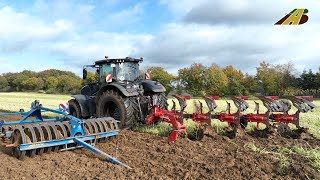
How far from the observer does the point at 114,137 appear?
758cm

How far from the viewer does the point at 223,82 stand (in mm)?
47562

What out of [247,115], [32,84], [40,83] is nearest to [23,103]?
[247,115]

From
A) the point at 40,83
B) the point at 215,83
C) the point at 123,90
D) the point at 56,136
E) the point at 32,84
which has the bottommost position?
the point at 56,136

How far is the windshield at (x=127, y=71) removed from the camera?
379 inches

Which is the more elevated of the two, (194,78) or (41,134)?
(194,78)

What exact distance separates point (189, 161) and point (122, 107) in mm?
3487

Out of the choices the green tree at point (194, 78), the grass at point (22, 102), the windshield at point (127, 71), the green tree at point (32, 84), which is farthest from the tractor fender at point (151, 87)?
the green tree at point (32, 84)

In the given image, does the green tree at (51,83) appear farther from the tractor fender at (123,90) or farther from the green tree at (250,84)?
the tractor fender at (123,90)

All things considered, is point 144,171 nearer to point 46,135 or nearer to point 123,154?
point 123,154

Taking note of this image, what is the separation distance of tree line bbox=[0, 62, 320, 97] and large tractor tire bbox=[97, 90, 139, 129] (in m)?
31.6

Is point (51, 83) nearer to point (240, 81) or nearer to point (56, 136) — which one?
point (240, 81)

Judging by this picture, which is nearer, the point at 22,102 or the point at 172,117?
the point at 172,117

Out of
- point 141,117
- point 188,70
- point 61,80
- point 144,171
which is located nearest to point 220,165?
point 144,171

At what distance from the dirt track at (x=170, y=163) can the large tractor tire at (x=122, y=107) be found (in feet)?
5.31
